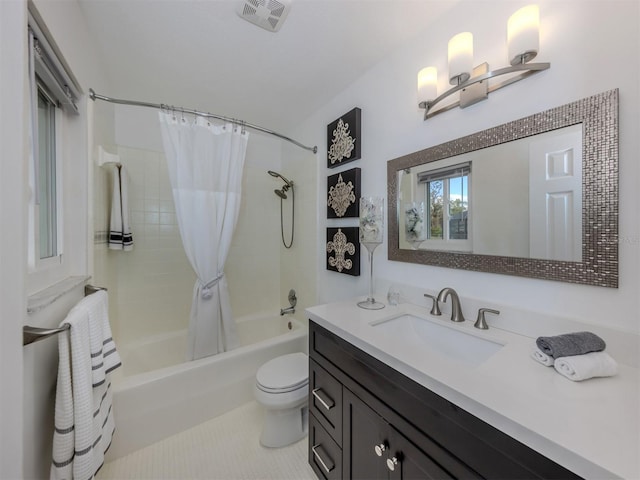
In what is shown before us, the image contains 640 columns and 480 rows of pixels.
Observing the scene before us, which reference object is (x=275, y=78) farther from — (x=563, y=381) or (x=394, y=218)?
(x=563, y=381)

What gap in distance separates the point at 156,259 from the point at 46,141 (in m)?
1.28

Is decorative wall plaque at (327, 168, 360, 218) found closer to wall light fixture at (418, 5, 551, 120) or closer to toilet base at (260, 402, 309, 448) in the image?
wall light fixture at (418, 5, 551, 120)

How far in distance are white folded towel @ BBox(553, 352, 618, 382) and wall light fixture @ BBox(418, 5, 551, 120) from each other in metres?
0.96

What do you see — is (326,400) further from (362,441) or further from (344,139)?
(344,139)

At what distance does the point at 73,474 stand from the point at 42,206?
39.0 inches

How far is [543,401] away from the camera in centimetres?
54

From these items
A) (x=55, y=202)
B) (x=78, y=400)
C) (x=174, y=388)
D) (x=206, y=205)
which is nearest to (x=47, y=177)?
(x=55, y=202)

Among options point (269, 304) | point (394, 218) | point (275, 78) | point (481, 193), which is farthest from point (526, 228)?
point (269, 304)

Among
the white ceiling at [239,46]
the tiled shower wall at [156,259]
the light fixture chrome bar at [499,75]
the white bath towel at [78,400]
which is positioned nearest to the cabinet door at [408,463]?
the white bath towel at [78,400]

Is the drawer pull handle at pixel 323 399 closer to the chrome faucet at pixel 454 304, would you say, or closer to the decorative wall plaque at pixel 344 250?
the chrome faucet at pixel 454 304

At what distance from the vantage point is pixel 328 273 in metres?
1.97

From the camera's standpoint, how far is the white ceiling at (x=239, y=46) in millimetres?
1144

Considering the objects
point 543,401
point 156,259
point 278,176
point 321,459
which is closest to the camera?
point 543,401

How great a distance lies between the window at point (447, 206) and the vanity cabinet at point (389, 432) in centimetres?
68
